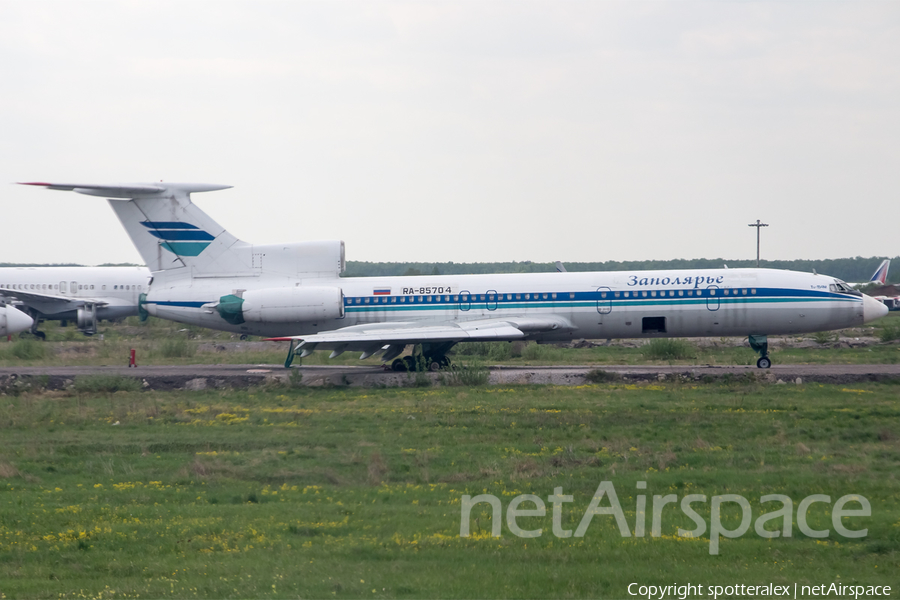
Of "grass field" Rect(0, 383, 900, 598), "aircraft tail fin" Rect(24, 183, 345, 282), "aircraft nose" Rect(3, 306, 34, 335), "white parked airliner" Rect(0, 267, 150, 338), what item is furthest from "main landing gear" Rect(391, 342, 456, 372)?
"white parked airliner" Rect(0, 267, 150, 338)

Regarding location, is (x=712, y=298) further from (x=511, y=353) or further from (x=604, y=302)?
(x=511, y=353)

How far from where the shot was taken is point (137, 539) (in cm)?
970

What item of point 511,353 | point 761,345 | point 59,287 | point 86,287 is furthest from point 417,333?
point 59,287

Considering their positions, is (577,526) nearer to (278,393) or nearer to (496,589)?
(496,589)

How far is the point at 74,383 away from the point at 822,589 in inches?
842

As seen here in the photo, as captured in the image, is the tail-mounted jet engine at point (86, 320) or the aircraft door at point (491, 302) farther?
the tail-mounted jet engine at point (86, 320)

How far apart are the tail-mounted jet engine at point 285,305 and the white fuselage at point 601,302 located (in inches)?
16.3

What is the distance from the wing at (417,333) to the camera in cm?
2430

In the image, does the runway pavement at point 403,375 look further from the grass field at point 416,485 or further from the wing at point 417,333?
the grass field at point 416,485

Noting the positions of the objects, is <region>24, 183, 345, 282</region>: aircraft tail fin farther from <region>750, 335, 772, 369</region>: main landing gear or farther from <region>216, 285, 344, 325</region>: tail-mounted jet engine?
<region>750, 335, 772, 369</region>: main landing gear

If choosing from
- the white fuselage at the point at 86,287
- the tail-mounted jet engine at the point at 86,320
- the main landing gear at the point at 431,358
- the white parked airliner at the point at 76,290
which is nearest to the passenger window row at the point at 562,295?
the main landing gear at the point at 431,358

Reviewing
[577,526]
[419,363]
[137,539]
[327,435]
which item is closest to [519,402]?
[327,435]

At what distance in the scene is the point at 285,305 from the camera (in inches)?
1054

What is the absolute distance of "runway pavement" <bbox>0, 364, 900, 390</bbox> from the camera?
78.6 ft
